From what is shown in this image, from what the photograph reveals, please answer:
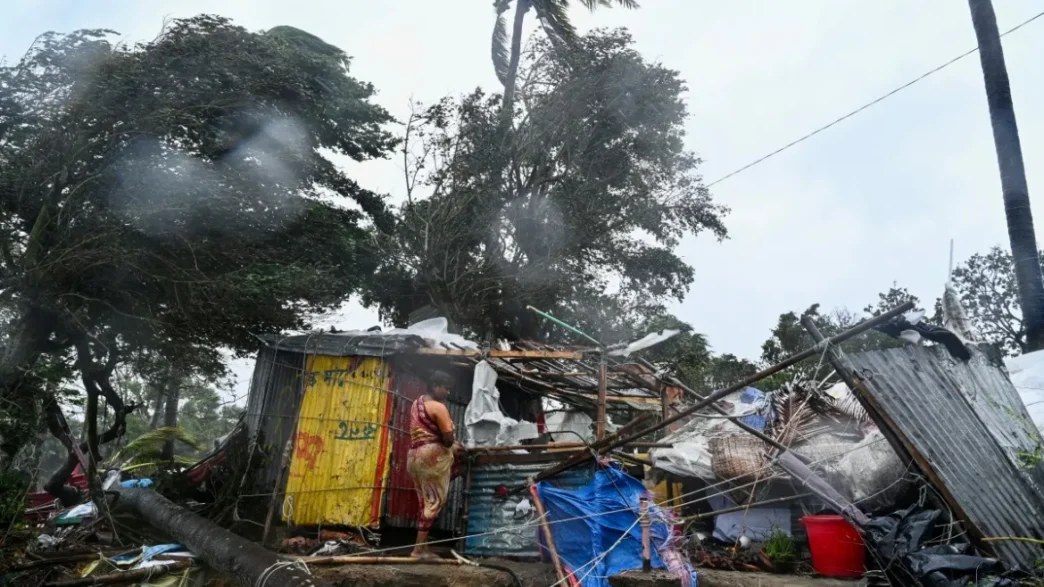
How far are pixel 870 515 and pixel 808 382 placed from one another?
1.93 metres

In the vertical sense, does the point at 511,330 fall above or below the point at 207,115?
below

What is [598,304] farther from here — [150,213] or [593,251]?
[150,213]

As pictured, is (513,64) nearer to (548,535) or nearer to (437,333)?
(437,333)

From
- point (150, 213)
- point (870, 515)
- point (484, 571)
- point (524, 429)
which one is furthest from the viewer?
point (150, 213)

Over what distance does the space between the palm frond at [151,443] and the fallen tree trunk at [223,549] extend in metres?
3.62

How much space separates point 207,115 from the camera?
13664 millimetres

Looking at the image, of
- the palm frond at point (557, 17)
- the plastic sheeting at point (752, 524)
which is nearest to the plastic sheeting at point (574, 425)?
the plastic sheeting at point (752, 524)

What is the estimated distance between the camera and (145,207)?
12.0 meters

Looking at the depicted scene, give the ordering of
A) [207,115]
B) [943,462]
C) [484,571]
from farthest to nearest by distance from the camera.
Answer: [207,115], [484,571], [943,462]

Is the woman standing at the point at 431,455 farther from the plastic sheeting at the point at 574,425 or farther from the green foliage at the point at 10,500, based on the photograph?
the plastic sheeting at the point at 574,425

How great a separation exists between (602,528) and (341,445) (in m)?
3.97

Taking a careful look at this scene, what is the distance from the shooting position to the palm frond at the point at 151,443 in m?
11.6

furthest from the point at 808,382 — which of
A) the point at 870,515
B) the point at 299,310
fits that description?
the point at 299,310

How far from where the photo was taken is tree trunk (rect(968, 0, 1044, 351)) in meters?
9.05
